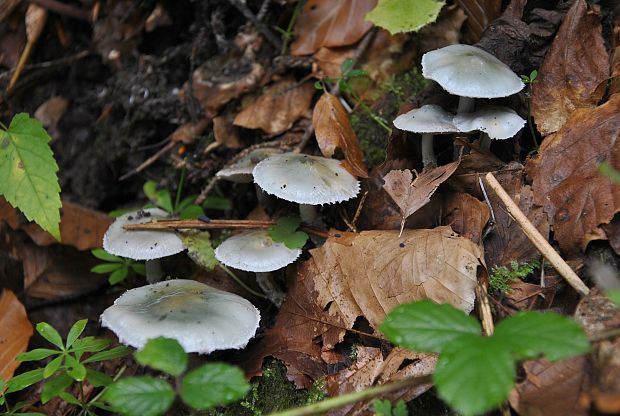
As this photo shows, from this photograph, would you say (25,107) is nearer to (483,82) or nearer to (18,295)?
(18,295)

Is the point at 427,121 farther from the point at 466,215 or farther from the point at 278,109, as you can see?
the point at 278,109

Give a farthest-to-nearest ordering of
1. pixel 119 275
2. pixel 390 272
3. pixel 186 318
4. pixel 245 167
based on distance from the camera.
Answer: pixel 119 275 < pixel 245 167 < pixel 390 272 < pixel 186 318

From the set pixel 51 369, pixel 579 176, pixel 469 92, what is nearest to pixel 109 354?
pixel 51 369

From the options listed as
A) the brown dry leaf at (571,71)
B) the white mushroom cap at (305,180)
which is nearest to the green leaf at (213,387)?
the white mushroom cap at (305,180)

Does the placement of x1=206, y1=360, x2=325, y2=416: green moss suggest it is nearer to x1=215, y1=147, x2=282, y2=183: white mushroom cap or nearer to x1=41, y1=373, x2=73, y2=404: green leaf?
x1=41, y1=373, x2=73, y2=404: green leaf

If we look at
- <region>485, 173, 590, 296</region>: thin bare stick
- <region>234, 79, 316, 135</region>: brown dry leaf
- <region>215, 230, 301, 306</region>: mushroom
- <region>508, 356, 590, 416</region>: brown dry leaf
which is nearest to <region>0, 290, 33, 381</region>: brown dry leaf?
<region>215, 230, 301, 306</region>: mushroom

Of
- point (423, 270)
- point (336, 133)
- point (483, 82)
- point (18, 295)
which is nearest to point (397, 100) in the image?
point (336, 133)

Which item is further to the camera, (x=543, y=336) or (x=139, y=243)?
(x=139, y=243)
